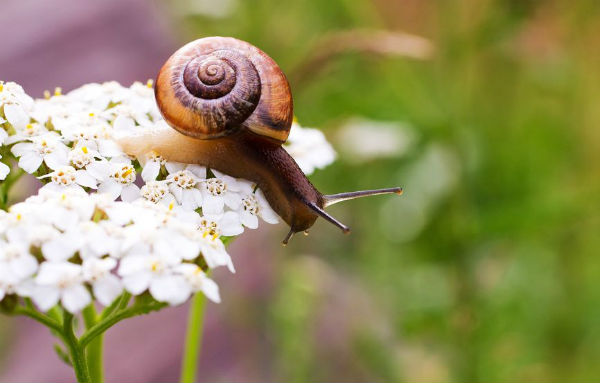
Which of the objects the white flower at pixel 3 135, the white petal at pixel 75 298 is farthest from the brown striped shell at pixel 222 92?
the white petal at pixel 75 298

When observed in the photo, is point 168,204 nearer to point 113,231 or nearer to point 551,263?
point 113,231

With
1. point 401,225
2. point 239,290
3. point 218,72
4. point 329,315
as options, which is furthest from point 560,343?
point 218,72

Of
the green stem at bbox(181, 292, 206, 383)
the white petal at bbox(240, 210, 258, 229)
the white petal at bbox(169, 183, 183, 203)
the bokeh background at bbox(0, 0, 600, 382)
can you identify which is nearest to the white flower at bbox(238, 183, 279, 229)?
the white petal at bbox(240, 210, 258, 229)

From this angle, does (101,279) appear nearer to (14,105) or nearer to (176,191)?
(176,191)

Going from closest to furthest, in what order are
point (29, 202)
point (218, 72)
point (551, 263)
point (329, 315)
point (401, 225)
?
point (29, 202) → point (218, 72) → point (401, 225) → point (551, 263) → point (329, 315)

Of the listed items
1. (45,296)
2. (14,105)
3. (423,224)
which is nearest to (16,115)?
(14,105)
